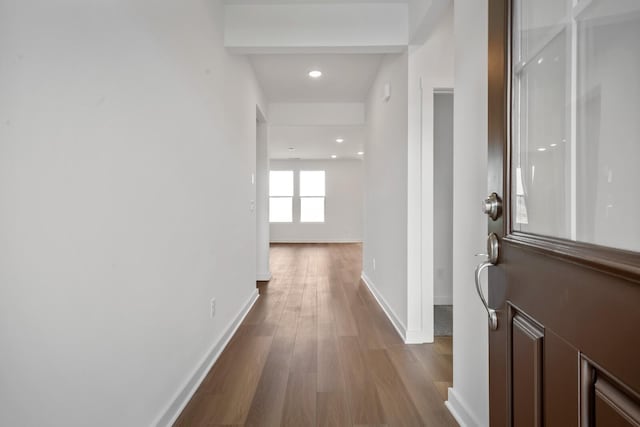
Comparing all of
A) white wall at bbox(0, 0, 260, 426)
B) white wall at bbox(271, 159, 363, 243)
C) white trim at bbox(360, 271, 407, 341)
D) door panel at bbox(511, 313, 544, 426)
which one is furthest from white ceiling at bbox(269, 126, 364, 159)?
door panel at bbox(511, 313, 544, 426)

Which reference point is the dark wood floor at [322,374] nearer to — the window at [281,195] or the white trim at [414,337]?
the white trim at [414,337]

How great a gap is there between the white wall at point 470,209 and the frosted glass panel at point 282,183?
812cm

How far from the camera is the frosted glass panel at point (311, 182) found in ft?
31.5

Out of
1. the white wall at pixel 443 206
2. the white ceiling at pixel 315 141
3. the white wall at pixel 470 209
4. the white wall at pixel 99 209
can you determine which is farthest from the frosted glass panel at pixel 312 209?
the white wall at pixel 470 209

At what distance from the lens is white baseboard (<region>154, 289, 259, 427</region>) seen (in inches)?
60.0

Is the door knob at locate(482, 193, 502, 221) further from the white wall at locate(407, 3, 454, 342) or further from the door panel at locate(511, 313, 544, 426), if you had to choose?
the white wall at locate(407, 3, 454, 342)

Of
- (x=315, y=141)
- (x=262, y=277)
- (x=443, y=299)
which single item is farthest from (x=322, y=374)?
(x=315, y=141)

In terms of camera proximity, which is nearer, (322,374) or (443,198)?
(322,374)

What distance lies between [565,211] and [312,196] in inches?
357

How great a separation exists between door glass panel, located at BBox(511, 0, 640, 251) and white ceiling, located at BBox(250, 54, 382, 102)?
278 centimetres

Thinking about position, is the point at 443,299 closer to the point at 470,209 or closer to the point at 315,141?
the point at 470,209

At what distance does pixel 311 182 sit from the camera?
9641mm

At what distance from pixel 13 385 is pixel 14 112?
63 centimetres

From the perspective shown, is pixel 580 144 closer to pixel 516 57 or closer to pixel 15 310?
pixel 516 57
